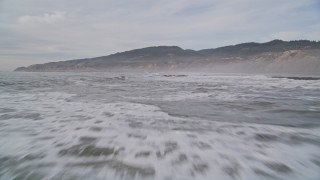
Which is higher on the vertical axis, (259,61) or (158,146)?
(158,146)

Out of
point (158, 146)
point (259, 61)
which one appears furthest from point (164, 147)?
point (259, 61)

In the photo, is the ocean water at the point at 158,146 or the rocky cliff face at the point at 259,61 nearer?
the ocean water at the point at 158,146

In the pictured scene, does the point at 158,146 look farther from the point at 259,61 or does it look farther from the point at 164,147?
the point at 259,61

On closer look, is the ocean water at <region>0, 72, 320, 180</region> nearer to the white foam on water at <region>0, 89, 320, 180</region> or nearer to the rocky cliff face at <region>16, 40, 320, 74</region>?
the white foam on water at <region>0, 89, 320, 180</region>

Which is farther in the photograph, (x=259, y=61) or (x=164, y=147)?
(x=259, y=61)

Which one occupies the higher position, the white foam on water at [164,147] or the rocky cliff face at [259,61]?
the white foam on water at [164,147]

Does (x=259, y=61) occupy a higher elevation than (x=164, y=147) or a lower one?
lower

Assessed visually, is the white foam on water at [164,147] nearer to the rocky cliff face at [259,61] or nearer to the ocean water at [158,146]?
the ocean water at [158,146]

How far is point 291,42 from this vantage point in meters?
140

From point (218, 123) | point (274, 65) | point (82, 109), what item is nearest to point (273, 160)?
point (218, 123)

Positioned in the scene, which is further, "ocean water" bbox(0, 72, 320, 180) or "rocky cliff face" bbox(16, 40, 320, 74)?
"rocky cliff face" bbox(16, 40, 320, 74)

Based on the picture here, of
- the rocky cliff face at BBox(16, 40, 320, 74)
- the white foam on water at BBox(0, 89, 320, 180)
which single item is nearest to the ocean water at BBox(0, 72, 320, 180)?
the white foam on water at BBox(0, 89, 320, 180)

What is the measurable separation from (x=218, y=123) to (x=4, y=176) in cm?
359

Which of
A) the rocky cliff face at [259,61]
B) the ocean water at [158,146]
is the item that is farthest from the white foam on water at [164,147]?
the rocky cliff face at [259,61]
